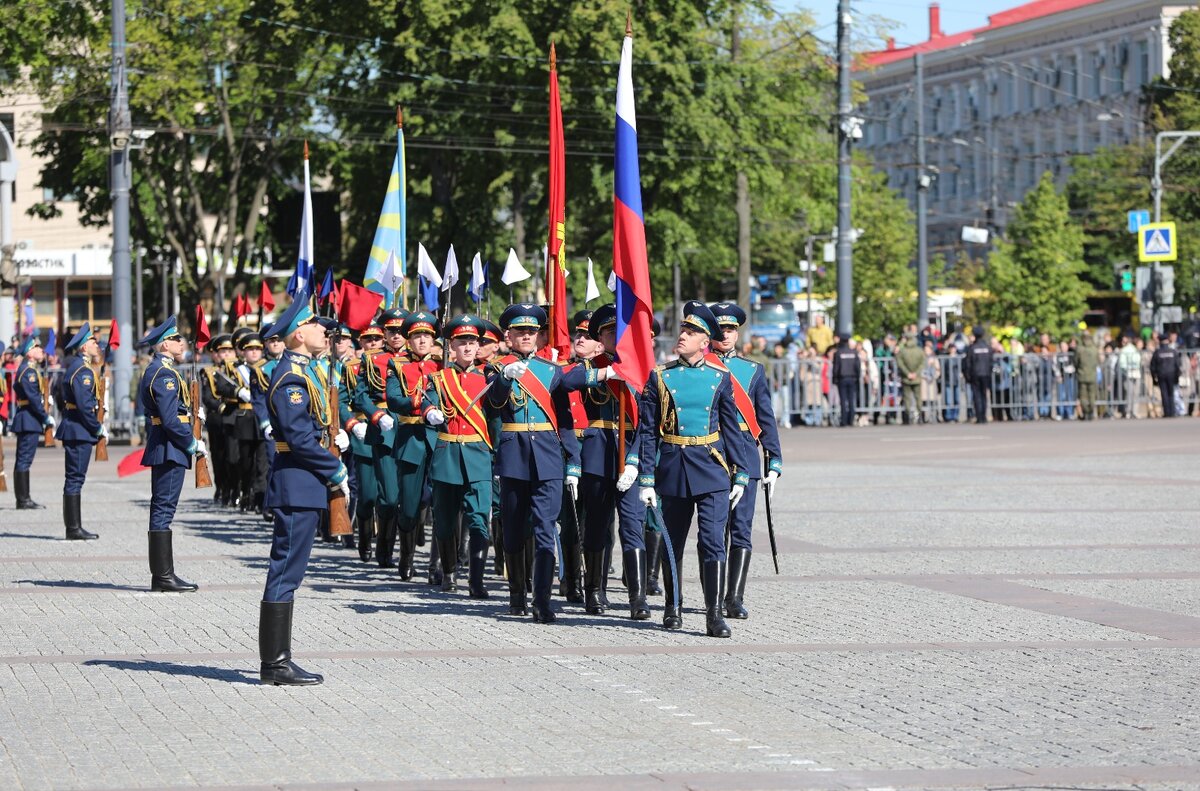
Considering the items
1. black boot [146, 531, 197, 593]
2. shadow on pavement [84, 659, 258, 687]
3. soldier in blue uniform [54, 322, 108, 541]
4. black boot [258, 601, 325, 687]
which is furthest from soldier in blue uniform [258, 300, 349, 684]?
soldier in blue uniform [54, 322, 108, 541]

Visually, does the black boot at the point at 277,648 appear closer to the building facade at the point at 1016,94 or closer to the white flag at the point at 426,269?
the white flag at the point at 426,269

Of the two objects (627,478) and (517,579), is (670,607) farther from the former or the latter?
(517,579)

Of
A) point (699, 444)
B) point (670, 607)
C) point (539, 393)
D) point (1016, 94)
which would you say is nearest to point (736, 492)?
point (699, 444)

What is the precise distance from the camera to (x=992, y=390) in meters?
37.8

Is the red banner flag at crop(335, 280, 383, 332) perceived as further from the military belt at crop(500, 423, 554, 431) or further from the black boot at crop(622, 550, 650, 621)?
the black boot at crop(622, 550, 650, 621)

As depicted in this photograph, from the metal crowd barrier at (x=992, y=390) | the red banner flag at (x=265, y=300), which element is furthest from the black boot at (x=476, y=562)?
the metal crowd barrier at (x=992, y=390)

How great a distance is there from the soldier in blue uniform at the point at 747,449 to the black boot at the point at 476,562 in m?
1.83

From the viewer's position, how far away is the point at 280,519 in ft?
33.6

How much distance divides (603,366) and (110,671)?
12.8ft

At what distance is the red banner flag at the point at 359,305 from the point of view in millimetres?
17547

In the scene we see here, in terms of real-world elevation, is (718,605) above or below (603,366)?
below

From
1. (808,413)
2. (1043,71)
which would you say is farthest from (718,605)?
(1043,71)

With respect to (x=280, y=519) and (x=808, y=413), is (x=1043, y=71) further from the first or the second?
(x=280, y=519)

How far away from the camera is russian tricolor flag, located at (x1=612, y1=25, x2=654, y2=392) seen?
12133 millimetres
